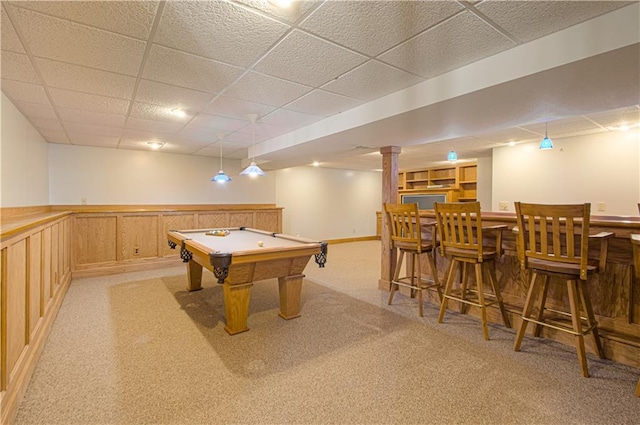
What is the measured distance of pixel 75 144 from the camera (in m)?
5.14

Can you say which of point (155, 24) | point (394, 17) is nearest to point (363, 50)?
point (394, 17)

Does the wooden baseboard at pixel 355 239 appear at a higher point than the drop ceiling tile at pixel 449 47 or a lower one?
lower

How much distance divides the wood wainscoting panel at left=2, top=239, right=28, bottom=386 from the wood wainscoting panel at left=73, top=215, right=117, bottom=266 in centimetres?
315

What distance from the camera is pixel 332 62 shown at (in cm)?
217

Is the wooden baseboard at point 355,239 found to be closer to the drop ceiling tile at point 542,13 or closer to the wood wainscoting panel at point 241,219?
the wood wainscoting panel at point 241,219

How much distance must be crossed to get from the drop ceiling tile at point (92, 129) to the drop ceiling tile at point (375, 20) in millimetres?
3535

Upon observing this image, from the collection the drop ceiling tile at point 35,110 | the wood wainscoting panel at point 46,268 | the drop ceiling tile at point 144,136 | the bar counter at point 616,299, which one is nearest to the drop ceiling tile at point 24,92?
the drop ceiling tile at point 35,110

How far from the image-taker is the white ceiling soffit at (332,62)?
1600 millimetres

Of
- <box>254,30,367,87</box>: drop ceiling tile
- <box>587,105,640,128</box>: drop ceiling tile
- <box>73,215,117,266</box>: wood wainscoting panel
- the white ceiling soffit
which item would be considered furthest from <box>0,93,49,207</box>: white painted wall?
<box>587,105,640,128</box>: drop ceiling tile

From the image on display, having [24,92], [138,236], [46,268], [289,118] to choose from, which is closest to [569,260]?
[289,118]

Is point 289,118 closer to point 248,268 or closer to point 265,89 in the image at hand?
point 265,89

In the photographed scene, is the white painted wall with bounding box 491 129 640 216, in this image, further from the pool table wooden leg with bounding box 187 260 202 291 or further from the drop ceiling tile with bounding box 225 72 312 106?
the pool table wooden leg with bounding box 187 260 202 291

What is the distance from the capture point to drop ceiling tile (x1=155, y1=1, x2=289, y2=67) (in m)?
1.59

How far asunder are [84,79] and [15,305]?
1.70 meters
